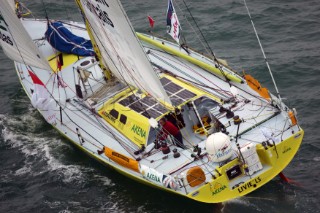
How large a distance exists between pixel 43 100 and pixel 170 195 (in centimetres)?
642

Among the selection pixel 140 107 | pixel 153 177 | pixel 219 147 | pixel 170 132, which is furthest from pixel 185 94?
pixel 153 177

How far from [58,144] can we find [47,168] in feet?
5.45

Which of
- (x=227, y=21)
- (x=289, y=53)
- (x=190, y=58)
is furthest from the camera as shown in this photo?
(x=227, y=21)

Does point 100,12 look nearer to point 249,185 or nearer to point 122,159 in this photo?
point 122,159

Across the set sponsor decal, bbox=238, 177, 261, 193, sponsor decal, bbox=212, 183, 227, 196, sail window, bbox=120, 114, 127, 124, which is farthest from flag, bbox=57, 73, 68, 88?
sponsor decal, bbox=238, 177, 261, 193

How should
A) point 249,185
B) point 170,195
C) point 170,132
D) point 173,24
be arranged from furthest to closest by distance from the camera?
1. point 173,24
2. point 170,132
3. point 170,195
4. point 249,185

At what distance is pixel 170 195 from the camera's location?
69.8ft

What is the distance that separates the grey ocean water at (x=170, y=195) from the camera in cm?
2097

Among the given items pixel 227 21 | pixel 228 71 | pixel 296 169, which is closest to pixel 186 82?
pixel 228 71

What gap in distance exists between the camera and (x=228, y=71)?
24953mm

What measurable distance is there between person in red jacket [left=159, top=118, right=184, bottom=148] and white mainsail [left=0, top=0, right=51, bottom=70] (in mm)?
5206

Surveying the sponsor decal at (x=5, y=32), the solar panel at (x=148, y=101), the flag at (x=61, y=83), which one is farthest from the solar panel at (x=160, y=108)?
the sponsor decal at (x=5, y=32)

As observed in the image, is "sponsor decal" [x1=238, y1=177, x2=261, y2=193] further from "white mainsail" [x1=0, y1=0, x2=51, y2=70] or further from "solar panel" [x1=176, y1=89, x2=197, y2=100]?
"white mainsail" [x1=0, y1=0, x2=51, y2=70]

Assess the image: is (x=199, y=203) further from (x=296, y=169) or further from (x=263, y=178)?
(x=296, y=169)
